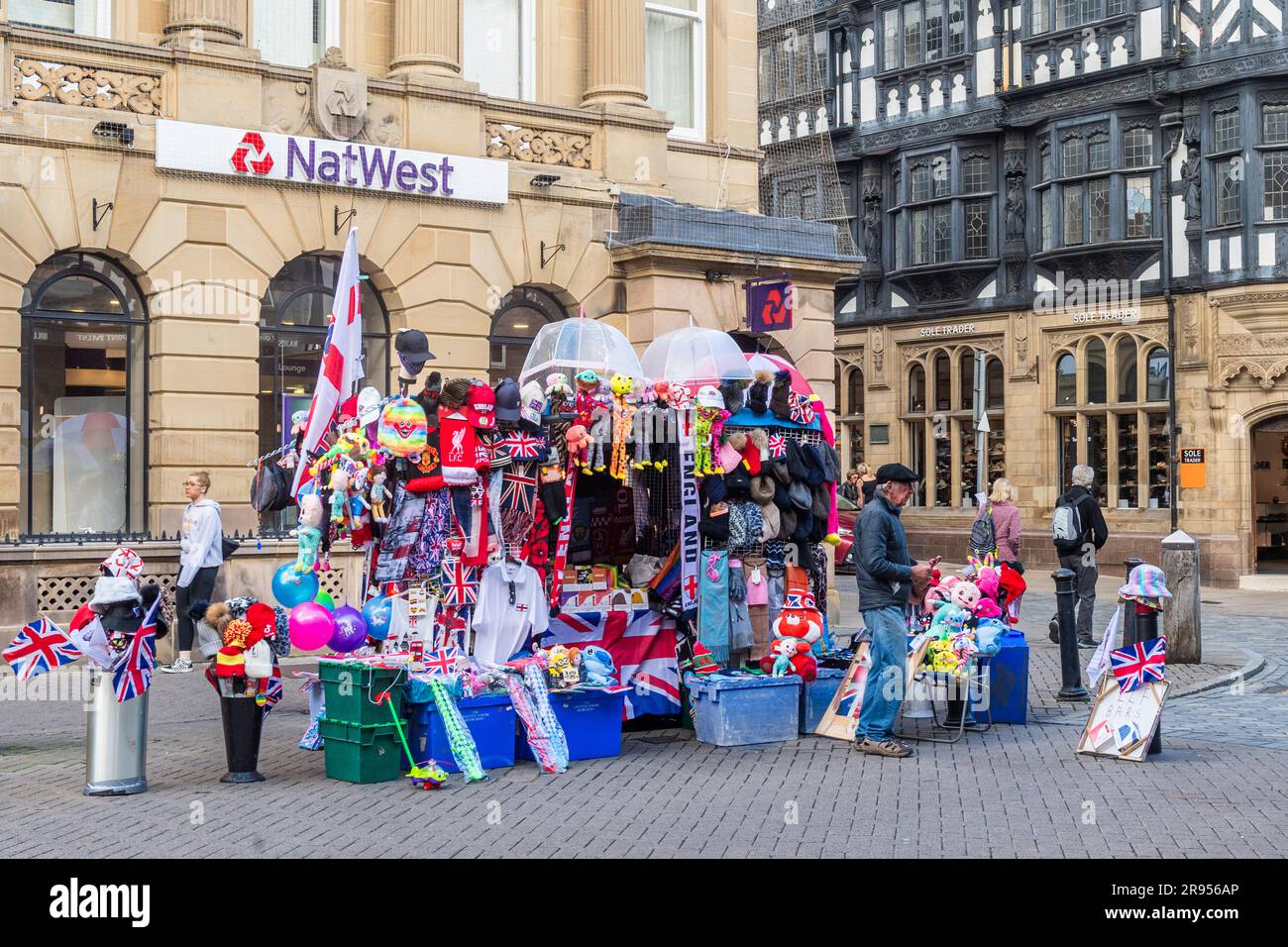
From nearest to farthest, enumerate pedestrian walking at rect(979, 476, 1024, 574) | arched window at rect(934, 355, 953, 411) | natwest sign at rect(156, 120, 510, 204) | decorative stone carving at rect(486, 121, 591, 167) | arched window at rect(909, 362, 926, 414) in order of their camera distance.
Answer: natwest sign at rect(156, 120, 510, 204) < pedestrian walking at rect(979, 476, 1024, 574) < decorative stone carving at rect(486, 121, 591, 167) < arched window at rect(934, 355, 953, 411) < arched window at rect(909, 362, 926, 414)

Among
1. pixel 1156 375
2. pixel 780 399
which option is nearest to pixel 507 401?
pixel 780 399

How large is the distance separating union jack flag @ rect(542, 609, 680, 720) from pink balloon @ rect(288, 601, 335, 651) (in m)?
2.12

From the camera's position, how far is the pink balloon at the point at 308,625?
988cm

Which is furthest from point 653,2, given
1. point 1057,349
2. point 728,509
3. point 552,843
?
point 552,843

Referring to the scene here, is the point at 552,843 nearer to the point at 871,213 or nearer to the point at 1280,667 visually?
the point at 1280,667

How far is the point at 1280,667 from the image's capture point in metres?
16.2

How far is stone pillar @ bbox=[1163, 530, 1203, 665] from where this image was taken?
16.1 meters

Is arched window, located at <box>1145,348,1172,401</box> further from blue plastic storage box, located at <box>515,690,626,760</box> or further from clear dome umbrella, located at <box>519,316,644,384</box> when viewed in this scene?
blue plastic storage box, located at <box>515,690,626,760</box>

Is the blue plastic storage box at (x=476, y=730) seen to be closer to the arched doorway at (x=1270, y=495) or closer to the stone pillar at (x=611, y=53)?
the stone pillar at (x=611, y=53)

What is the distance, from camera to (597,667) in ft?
35.9

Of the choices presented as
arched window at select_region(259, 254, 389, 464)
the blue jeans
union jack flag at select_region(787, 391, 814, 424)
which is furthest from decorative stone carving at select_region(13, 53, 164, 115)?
the blue jeans

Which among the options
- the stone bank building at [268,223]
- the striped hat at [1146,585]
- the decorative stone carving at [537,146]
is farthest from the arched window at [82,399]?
the striped hat at [1146,585]

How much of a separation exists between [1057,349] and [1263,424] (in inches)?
173

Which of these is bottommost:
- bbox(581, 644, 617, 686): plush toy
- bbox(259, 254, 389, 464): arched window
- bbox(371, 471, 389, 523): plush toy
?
bbox(581, 644, 617, 686): plush toy
